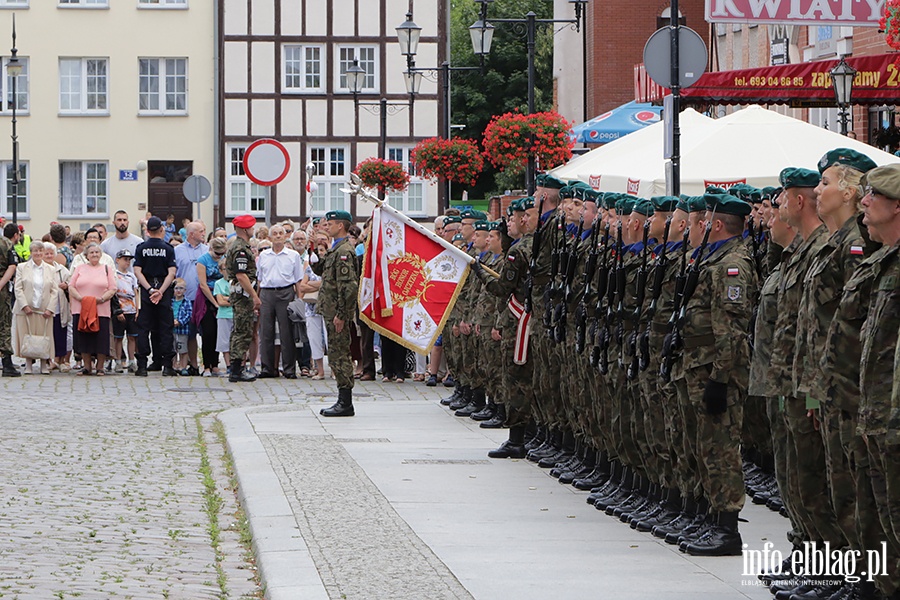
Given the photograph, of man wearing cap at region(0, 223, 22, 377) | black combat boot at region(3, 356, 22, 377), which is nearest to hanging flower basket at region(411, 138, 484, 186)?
man wearing cap at region(0, 223, 22, 377)

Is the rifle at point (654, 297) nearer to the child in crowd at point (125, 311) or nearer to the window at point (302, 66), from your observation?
the child in crowd at point (125, 311)

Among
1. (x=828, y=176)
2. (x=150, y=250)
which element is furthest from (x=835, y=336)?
(x=150, y=250)

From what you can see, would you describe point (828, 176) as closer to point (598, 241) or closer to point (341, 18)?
point (598, 241)

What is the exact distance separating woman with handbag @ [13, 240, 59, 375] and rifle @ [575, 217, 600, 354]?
39.9 feet

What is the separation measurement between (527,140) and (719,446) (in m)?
17.3

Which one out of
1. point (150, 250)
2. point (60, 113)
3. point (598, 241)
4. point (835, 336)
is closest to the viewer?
point (835, 336)

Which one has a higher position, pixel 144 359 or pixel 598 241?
pixel 598 241

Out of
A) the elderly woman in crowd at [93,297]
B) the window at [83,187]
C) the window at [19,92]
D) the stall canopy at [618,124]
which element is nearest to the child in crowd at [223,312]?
the elderly woman in crowd at [93,297]

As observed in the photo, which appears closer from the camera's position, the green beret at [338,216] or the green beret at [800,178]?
the green beret at [800,178]

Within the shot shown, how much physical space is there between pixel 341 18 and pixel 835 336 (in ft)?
150

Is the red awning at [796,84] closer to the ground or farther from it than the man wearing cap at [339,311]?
farther from it

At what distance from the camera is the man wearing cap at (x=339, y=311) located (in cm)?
1627

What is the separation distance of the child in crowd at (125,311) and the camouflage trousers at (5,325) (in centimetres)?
135

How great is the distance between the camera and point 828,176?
Result: 7.44m
